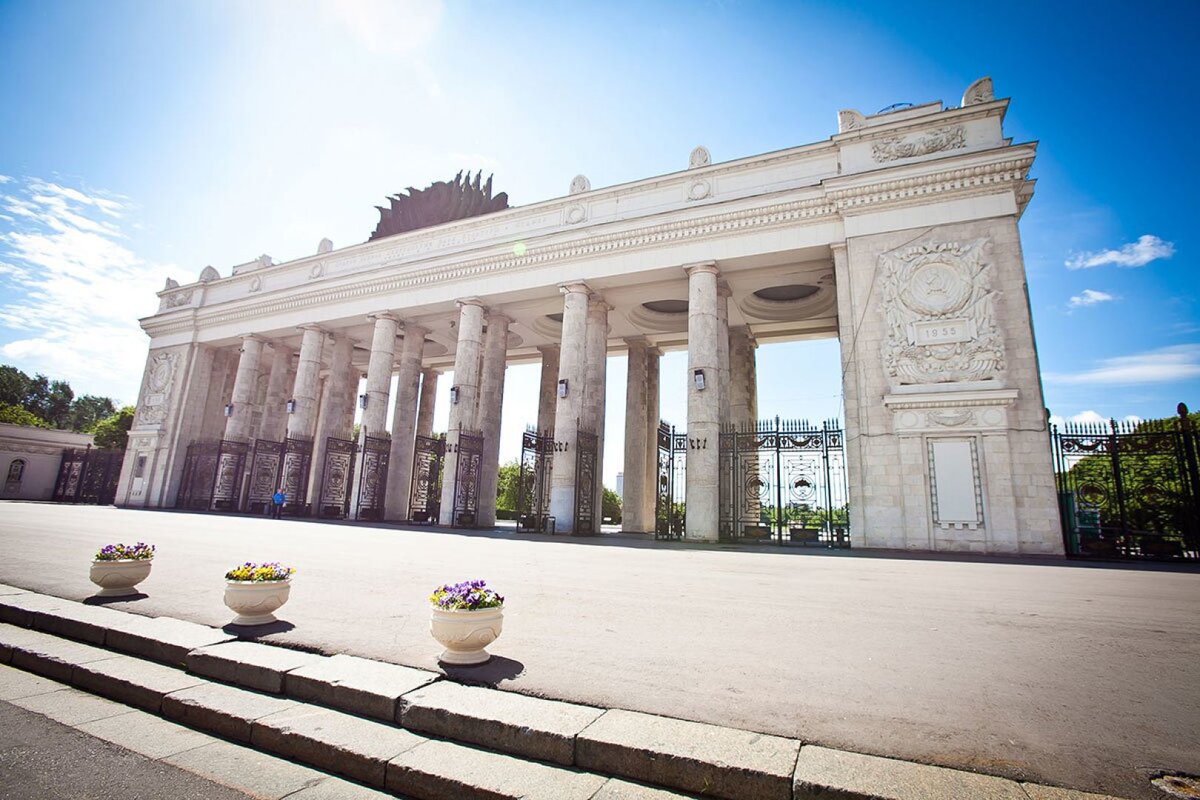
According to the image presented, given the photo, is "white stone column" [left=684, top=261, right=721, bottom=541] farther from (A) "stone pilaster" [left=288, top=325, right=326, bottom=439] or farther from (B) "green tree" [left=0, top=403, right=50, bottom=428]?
(B) "green tree" [left=0, top=403, right=50, bottom=428]

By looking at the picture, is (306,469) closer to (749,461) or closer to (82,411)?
(749,461)

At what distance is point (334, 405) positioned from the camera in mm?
25656

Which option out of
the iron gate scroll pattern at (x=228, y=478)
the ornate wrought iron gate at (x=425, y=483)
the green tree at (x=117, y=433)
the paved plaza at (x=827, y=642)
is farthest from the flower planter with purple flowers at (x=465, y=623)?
the green tree at (x=117, y=433)

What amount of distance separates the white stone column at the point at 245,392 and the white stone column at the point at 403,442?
8.78m

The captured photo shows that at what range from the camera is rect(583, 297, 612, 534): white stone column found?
19359 millimetres

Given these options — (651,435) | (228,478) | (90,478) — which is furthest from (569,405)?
(90,478)

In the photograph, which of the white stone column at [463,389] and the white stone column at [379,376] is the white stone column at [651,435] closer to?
the white stone column at [463,389]

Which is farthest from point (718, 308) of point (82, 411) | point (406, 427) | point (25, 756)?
point (82, 411)

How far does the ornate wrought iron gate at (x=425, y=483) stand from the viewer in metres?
23.3

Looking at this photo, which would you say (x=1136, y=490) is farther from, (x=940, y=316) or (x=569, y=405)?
(x=569, y=405)

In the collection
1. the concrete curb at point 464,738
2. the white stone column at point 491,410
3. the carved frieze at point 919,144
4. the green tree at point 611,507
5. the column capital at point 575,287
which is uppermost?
the carved frieze at point 919,144

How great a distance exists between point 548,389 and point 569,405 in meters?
6.98

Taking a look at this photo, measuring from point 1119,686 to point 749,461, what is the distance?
643 inches

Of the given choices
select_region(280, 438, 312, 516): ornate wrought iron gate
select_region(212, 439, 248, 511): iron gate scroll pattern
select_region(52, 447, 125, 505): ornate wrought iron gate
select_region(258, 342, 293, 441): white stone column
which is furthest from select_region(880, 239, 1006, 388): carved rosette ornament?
select_region(52, 447, 125, 505): ornate wrought iron gate
